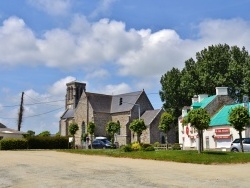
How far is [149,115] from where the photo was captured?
264ft

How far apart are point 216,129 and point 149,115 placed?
98.5ft

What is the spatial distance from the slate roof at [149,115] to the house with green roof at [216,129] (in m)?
16.3

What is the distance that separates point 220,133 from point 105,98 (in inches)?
1729

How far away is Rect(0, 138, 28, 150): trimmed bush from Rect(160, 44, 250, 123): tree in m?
29.4

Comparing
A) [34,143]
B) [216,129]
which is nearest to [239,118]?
[216,129]

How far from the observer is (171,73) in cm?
7525

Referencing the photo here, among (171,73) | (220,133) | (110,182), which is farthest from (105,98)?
(110,182)

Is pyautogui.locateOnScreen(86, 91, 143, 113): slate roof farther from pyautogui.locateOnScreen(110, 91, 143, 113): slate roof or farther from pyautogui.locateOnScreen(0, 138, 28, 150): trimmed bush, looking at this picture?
pyautogui.locateOnScreen(0, 138, 28, 150): trimmed bush

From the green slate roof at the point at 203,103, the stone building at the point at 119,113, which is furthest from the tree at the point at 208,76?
the green slate roof at the point at 203,103

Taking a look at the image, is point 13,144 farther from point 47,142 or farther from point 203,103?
point 203,103

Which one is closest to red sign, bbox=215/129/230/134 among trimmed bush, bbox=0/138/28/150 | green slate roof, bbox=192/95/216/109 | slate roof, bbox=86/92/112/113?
green slate roof, bbox=192/95/216/109

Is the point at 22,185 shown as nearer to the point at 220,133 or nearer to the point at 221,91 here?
the point at 220,133

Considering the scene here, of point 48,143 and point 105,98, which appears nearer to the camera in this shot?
point 48,143

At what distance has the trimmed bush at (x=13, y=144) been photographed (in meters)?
51.8
